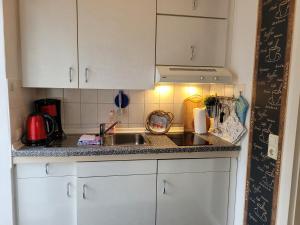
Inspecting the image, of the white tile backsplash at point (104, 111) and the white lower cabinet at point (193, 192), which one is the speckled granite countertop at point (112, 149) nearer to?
the white lower cabinet at point (193, 192)

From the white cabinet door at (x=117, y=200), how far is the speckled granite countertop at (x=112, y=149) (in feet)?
0.65

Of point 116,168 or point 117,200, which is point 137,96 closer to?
point 116,168

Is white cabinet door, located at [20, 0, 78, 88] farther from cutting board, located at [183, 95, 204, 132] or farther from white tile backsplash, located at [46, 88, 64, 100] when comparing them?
cutting board, located at [183, 95, 204, 132]

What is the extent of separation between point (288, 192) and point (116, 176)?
43.5 inches

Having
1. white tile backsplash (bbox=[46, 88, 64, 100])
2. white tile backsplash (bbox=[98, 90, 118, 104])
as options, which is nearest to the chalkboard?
white tile backsplash (bbox=[98, 90, 118, 104])

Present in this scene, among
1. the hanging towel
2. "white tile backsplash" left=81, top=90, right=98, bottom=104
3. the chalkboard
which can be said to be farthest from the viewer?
"white tile backsplash" left=81, top=90, right=98, bottom=104

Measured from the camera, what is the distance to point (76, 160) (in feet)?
5.69

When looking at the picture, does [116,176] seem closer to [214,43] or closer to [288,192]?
[288,192]

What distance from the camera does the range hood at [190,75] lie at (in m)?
1.87

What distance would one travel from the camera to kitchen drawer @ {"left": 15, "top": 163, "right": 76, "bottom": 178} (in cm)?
171

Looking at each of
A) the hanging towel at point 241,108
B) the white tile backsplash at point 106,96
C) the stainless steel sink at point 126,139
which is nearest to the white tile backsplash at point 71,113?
the white tile backsplash at point 106,96

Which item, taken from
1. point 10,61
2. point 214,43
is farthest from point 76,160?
point 214,43

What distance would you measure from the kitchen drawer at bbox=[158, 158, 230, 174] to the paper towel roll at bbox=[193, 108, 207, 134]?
1.34 ft

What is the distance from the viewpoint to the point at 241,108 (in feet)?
6.07
